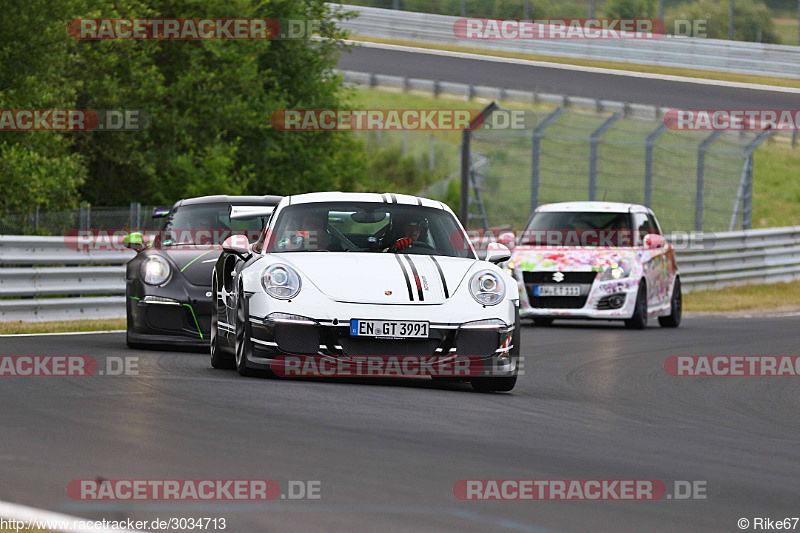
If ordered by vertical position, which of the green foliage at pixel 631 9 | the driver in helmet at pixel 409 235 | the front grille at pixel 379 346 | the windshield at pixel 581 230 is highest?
the green foliage at pixel 631 9

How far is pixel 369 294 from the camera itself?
9023 mm

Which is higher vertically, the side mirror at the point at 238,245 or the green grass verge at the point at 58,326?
the side mirror at the point at 238,245

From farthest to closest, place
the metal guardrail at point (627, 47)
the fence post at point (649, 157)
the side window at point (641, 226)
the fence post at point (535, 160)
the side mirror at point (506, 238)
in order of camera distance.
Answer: the metal guardrail at point (627, 47) → the fence post at point (649, 157) → the fence post at point (535, 160) → the side window at point (641, 226) → the side mirror at point (506, 238)

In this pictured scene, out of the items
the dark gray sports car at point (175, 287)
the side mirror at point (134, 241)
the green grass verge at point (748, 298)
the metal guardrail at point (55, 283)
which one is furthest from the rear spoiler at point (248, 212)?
the green grass verge at point (748, 298)

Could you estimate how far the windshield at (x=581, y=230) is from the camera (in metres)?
18.1

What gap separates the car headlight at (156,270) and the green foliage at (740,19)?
115ft

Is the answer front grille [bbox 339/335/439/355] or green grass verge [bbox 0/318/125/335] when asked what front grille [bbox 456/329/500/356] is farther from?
green grass verge [bbox 0/318/125/335]

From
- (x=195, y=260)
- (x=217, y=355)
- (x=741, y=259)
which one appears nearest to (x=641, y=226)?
(x=195, y=260)

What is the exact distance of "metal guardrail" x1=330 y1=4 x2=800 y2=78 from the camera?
42250 millimetres

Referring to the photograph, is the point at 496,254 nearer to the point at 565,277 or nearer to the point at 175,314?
the point at 175,314

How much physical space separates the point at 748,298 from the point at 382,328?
56.5 feet

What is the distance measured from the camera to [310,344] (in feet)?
29.6

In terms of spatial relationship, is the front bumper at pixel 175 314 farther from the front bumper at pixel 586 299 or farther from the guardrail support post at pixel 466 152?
the guardrail support post at pixel 466 152

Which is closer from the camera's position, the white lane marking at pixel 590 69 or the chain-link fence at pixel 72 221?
the chain-link fence at pixel 72 221
